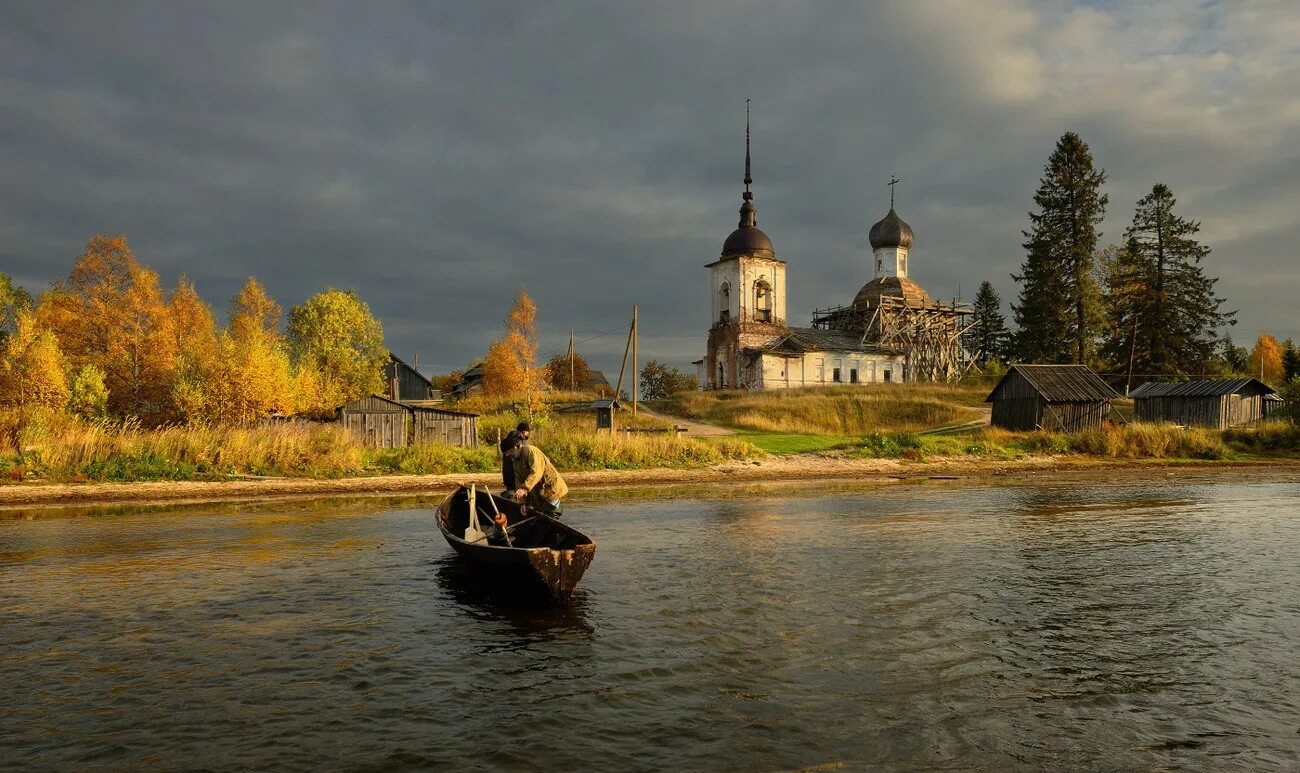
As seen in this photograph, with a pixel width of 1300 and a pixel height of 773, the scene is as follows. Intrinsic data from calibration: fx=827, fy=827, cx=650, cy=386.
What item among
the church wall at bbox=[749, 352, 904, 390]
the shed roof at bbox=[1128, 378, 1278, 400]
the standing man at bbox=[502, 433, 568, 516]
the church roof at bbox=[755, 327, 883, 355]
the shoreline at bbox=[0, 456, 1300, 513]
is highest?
the church roof at bbox=[755, 327, 883, 355]

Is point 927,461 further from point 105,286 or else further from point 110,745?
point 105,286

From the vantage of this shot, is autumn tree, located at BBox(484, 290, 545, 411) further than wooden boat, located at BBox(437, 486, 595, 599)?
Yes

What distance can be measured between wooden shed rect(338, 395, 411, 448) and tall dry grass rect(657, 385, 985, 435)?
23.3 meters

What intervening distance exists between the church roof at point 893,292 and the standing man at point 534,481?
6948 centimetres

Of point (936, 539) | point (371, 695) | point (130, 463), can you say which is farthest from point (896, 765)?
point (130, 463)

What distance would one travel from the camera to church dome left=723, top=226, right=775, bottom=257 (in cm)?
7569

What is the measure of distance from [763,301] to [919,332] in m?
15.7

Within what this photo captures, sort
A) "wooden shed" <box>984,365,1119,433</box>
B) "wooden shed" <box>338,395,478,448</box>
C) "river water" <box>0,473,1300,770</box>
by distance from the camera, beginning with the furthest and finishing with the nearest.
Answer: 1. "wooden shed" <box>984,365,1119,433</box>
2. "wooden shed" <box>338,395,478,448</box>
3. "river water" <box>0,473,1300,770</box>

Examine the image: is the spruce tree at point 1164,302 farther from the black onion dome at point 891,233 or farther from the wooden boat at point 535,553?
the wooden boat at point 535,553

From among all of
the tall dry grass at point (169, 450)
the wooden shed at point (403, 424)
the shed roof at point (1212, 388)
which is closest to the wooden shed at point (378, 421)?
the wooden shed at point (403, 424)

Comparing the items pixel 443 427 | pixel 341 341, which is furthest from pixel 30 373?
pixel 341 341

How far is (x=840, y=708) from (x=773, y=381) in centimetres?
6398

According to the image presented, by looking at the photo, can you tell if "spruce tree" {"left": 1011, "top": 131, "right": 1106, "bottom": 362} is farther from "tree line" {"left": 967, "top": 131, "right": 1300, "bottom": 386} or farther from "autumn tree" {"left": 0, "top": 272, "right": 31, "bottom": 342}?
"autumn tree" {"left": 0, "top": 272, "right": 31, "bottom": 342}

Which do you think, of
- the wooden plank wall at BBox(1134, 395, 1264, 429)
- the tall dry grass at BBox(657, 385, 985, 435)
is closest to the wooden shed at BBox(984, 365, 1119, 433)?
the wooden plank wall at BBox(1134, 395, 1264, 429)
